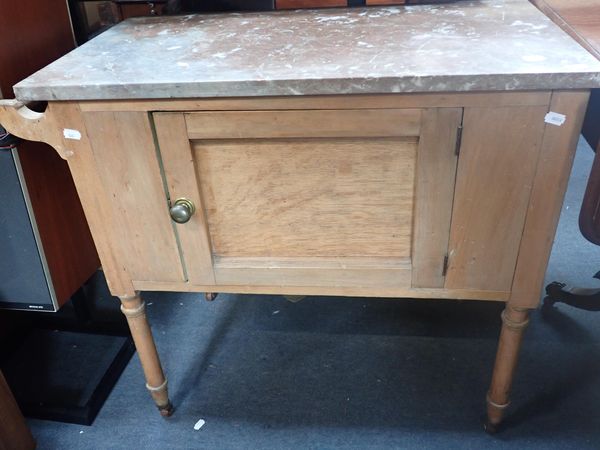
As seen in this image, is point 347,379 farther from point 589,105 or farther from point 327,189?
point 589,105

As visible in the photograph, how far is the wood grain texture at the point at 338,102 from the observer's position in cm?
80

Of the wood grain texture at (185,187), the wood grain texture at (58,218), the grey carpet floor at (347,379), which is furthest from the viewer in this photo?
the grey carpet floor at (347,379)

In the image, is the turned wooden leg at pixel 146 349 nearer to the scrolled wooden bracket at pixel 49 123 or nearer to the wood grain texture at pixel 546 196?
the scrolled wooden bracket at pixel 49 123

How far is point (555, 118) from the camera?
0.80 m

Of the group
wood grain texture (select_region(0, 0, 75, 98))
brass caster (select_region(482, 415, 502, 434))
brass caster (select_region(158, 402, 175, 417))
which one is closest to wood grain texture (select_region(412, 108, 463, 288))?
brass caster (select_region(482, 415, 502, 434))

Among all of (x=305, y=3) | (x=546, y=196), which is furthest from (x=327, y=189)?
(x=305, y=3)

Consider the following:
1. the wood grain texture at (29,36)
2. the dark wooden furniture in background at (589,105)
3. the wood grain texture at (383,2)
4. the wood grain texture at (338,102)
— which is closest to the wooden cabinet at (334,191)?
the wood grain texture at (338,102)

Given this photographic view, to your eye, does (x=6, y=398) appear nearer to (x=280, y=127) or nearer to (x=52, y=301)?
(x=52, y=301)

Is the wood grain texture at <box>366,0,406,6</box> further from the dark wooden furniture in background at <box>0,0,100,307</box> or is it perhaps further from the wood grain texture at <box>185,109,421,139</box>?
the dark wooden furniture in background at <box>0,0,100,307</box>

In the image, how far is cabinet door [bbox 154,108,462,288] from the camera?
853mm

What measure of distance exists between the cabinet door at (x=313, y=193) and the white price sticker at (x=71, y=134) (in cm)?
13

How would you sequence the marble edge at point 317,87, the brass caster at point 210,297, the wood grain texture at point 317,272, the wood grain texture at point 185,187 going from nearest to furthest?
the marble edge at point 317,87 → the wood grain texture at point 185,187 → the wood grain texture at point 317,272 → the brass caster at point 210,297

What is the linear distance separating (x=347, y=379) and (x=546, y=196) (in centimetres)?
66

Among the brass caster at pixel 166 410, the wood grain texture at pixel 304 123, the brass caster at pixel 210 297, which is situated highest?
the wood grain texture at pixel 304 123
